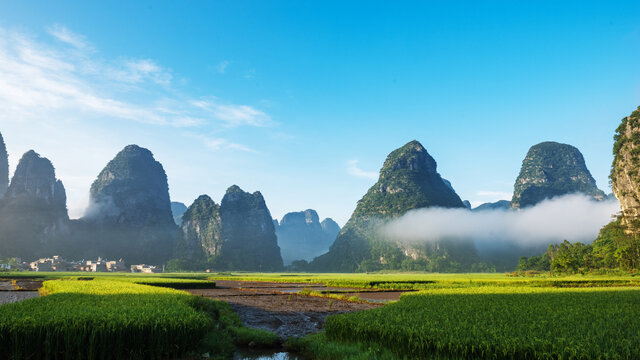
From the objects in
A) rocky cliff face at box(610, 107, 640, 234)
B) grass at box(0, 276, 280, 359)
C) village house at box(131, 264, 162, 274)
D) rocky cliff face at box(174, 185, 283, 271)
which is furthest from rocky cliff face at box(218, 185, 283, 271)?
grass at box(0, 276, 280, 359)

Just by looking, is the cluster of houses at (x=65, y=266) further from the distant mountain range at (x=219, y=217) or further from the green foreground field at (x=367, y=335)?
the green foreground field at (x=367, y=335)

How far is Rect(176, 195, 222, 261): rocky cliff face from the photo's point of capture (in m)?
162

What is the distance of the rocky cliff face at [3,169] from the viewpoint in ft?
506

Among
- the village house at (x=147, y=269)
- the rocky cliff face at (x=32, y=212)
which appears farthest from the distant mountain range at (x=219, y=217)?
the village house at (x=147, y=269)

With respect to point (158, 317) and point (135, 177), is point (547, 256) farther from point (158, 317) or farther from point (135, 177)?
point (135, 177)

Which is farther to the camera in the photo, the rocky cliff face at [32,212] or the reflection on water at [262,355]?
the rocky cliff face at [32,212]

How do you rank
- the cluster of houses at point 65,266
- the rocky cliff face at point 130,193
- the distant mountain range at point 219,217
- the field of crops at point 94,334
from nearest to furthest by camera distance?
the field of crops at point 94,334 < the cluster of houses at point 65,266 < the distant mountain range at point 219,217 < the rocky cliff face at point 130,193

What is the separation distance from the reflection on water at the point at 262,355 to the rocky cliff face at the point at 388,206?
137502mm

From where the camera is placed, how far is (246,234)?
574ft

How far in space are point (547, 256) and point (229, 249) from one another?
4818 inches

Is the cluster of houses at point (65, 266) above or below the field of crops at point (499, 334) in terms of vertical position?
below

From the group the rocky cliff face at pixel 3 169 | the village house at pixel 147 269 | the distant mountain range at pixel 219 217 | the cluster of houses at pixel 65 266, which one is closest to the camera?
the cluster of houses at pixel 65 266

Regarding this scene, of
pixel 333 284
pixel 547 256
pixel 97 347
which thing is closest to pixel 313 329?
pixel 97 347

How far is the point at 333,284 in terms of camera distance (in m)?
44.8
